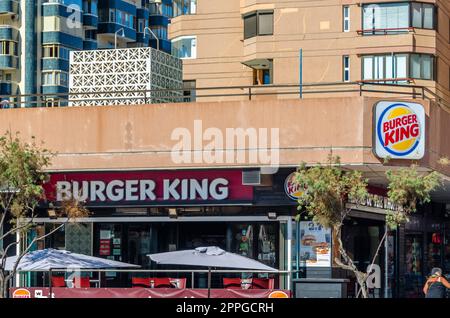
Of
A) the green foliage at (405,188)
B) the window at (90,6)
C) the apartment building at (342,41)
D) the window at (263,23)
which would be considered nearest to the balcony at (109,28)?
the window at (90,6)

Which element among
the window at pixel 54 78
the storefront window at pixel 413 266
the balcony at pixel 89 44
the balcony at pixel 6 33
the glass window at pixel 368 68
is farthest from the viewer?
the balcony at pixel 89 44

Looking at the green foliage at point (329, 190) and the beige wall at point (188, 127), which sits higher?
the beige wall at point (188, 127)

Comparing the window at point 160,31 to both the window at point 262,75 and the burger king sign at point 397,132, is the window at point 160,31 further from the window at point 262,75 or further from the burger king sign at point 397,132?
the burger king sign at point 397,132

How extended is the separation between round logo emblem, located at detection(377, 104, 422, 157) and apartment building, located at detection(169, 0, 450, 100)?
1177 inches

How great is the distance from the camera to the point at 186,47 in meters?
64.1

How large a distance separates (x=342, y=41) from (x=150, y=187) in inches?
1259

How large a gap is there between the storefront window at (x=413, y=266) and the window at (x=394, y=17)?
2140cm

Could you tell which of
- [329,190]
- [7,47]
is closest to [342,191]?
[329,190]

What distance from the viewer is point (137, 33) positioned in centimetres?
9569

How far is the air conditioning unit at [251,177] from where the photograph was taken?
28141mm

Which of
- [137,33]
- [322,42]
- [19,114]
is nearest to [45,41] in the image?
[137,33]

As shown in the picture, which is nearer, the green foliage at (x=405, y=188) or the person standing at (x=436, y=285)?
the green foliage at (x=405, y=188)
